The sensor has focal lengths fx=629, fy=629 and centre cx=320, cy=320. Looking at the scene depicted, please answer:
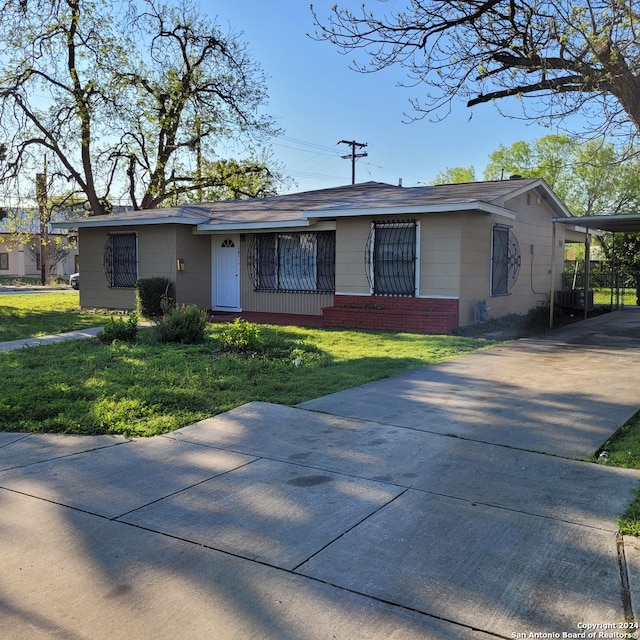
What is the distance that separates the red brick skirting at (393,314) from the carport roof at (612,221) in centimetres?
418

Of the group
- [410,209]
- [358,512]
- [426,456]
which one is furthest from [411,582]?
[410,209]

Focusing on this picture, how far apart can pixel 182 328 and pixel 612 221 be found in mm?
10422

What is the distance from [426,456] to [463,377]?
3447mm

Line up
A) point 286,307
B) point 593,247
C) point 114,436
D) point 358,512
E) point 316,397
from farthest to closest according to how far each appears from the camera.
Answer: point 593,247 → point 286,307 → point 316,397 → point 114,436 → point 358,512

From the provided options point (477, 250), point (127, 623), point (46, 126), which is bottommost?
point (127, 623)

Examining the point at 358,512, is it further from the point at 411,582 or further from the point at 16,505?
the point at 16,505

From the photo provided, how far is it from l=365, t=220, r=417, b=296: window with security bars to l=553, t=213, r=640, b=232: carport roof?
13.6ft

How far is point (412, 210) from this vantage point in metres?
13.2

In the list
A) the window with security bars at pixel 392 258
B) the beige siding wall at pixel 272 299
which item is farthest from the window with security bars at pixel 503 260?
the beige siding wall at pixel 272 299

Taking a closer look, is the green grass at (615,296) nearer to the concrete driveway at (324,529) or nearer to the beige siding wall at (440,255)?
the beige siding wall at (440,255)

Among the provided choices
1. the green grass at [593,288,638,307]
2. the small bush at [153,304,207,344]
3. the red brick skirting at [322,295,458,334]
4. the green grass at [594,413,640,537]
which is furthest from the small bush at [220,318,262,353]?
the green grass at [593,288,638,307]

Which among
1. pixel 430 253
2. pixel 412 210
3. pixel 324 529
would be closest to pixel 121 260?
pixel 412 210

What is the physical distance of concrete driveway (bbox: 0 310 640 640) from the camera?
114 inches

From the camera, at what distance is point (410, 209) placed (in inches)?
522
